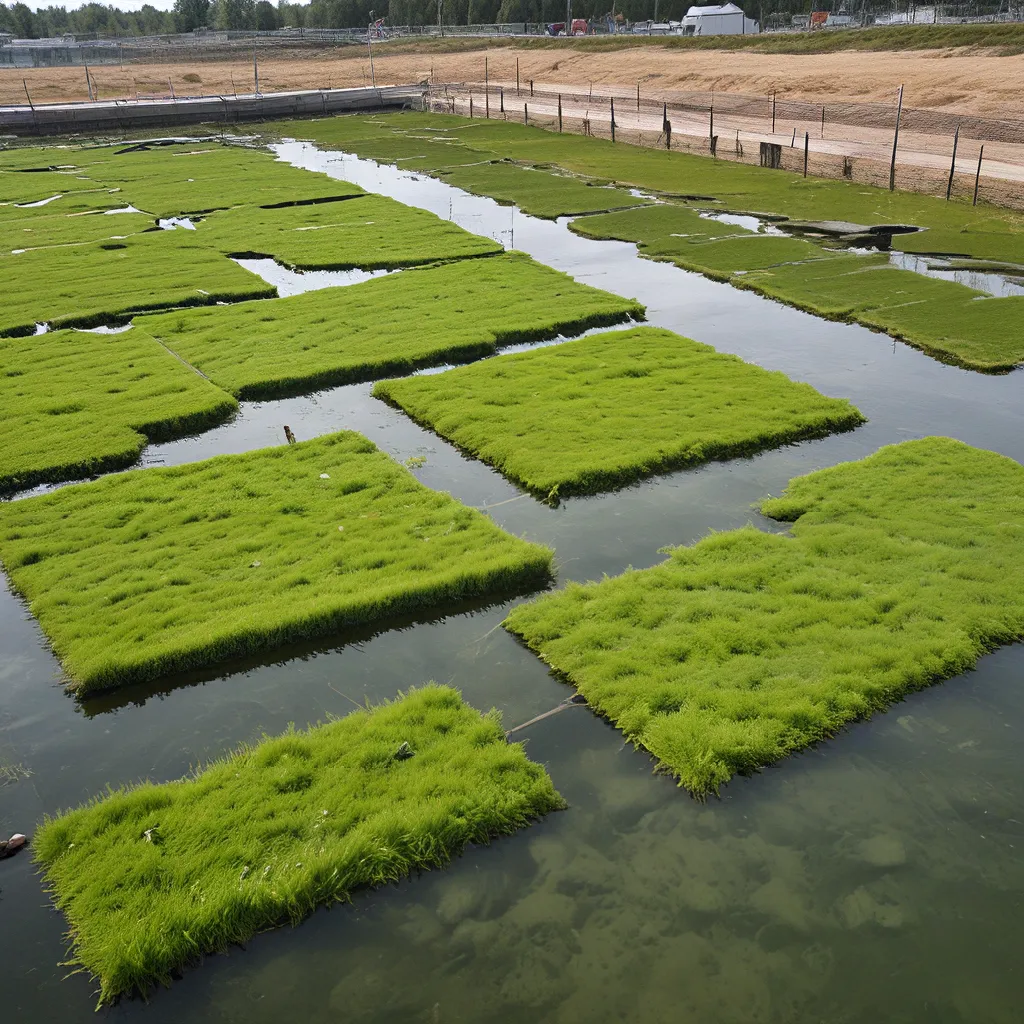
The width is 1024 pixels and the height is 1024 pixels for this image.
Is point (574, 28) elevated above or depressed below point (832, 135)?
above

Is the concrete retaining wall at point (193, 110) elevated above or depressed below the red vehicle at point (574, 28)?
below

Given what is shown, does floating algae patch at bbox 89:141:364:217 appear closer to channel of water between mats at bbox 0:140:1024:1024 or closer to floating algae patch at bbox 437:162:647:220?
Answer: floating algae patch at bbox 437:162:647:220

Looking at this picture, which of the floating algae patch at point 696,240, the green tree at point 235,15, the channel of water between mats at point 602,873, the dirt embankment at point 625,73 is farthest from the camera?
the green tree at point 235,15

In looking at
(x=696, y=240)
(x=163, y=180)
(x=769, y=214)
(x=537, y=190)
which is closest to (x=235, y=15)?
(x=163, y=180)

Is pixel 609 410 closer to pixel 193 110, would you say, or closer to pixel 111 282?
→ pixel 111 282

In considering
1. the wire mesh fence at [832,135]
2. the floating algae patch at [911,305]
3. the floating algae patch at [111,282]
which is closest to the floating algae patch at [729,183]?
the wire mesh fence at [832,135]

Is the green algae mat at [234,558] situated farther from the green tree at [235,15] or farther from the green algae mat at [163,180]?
the green tree at [235,15]
